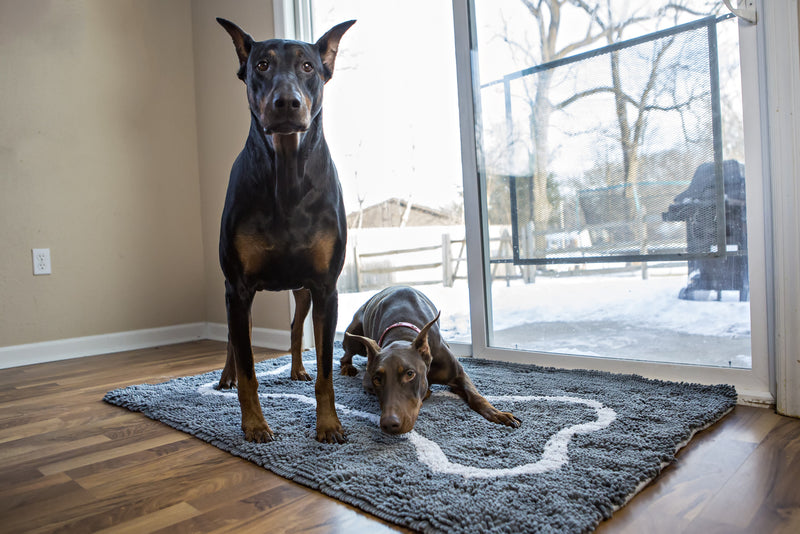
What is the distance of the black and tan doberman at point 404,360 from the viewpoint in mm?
1592

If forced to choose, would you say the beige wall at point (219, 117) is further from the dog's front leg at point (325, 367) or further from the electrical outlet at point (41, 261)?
the dog's front leg at point (325, 367)

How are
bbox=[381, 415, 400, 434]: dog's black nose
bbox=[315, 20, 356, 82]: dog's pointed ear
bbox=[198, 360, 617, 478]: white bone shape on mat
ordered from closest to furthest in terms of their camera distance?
bbox=[198, 360, 617, 478]: white bone shape on mat < bbox=[381, 415, 400, 434]: dog's black nose < bbox=[315, 20, 356, 82]: dog's pointed ear

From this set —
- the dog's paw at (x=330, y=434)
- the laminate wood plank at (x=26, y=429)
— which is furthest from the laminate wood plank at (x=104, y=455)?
the dog's paw at (x=330, y=434)

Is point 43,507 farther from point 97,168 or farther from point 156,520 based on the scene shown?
point 97,168

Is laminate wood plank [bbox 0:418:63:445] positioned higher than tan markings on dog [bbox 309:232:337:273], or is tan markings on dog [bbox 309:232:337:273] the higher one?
tan markings on dog [bbox 309:232:337:273]

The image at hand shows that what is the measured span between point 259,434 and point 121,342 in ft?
7.56

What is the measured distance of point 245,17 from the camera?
352 cm

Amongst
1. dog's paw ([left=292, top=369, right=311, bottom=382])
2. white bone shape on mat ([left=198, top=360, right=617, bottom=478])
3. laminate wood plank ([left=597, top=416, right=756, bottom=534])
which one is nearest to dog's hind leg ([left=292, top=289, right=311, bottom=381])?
dog's paw ([left=292, top=369, right=311, bottom=382])

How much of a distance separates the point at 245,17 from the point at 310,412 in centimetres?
272

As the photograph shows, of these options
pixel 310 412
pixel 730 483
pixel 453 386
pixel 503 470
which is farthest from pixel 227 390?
pixel 730 483

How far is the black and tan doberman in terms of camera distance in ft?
5.22

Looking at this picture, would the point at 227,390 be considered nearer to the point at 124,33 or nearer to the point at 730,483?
the point at 730,483

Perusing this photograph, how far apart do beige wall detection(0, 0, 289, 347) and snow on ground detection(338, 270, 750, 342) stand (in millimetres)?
1155

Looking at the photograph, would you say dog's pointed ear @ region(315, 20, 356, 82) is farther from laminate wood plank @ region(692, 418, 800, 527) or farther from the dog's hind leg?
laminate wood plank @ region(692, 418, 800, 527)
